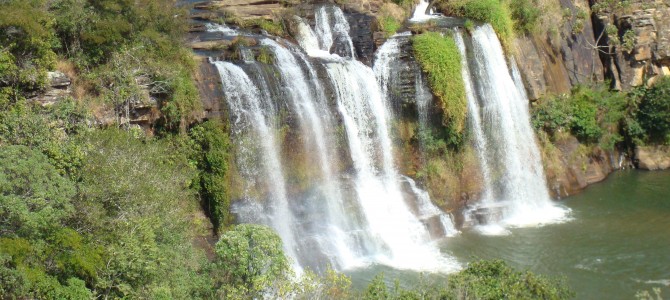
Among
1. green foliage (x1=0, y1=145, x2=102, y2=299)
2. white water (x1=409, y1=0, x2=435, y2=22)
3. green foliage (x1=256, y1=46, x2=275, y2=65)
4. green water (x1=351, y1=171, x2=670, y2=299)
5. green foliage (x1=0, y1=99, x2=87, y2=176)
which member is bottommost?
green water (x1=351, y1=171, x2=670, y2=299)

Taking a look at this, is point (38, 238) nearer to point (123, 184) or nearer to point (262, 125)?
point (123, 184)

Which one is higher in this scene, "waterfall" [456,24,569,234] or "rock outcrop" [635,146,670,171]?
"waterfall" [456,24,569,234]

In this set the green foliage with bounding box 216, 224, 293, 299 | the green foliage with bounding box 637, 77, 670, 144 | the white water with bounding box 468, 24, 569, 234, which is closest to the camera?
the green foliage with bounding box 216, 224, 293, 299

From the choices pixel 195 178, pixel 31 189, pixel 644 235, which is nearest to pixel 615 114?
pixel 644 235

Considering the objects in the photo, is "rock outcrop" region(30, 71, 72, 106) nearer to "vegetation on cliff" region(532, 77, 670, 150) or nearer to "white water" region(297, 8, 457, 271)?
"white water" region(297, 8, 457, 271)

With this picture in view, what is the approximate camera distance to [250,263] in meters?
14.9

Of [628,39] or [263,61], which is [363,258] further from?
[628,39]

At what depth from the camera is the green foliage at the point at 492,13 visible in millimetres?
29469

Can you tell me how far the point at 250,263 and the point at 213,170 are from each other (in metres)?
5.72

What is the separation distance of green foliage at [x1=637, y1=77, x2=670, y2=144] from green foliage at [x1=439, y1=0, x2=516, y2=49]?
6402 mm

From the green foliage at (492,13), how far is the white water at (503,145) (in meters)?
0.70

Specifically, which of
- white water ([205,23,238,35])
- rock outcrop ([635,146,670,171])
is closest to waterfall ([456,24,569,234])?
rock outcrop ([635,146,670,171])

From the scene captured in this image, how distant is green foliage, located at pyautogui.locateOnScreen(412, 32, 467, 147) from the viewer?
81.7 ft

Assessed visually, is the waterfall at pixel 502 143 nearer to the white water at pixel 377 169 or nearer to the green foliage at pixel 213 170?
the white water at pixel 377 169
